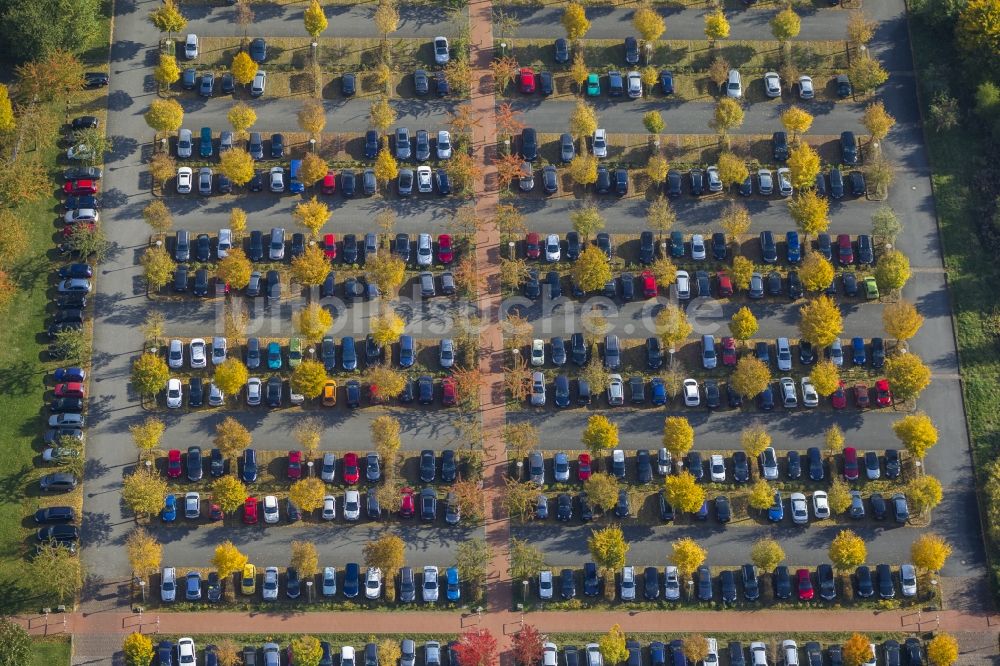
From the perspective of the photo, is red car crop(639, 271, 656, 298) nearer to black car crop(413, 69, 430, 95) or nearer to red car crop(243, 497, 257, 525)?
black car crop(413, 69, 430, 95)

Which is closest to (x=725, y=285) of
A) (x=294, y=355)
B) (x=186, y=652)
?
(x=294, y=355)

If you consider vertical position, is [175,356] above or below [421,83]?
below

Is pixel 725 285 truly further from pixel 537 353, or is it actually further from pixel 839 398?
pixel 537 353

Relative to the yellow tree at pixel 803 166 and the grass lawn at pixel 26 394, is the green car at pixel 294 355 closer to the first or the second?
the grass lawn at pixel 26 394

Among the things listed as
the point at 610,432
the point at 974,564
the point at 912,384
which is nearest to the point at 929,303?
the point at 912,384

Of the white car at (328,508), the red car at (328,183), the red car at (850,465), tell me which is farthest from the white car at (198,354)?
the red car at (850,465)

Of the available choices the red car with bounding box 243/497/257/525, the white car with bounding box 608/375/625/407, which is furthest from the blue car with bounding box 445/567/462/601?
the white car with bounding box 608/375/625/407
